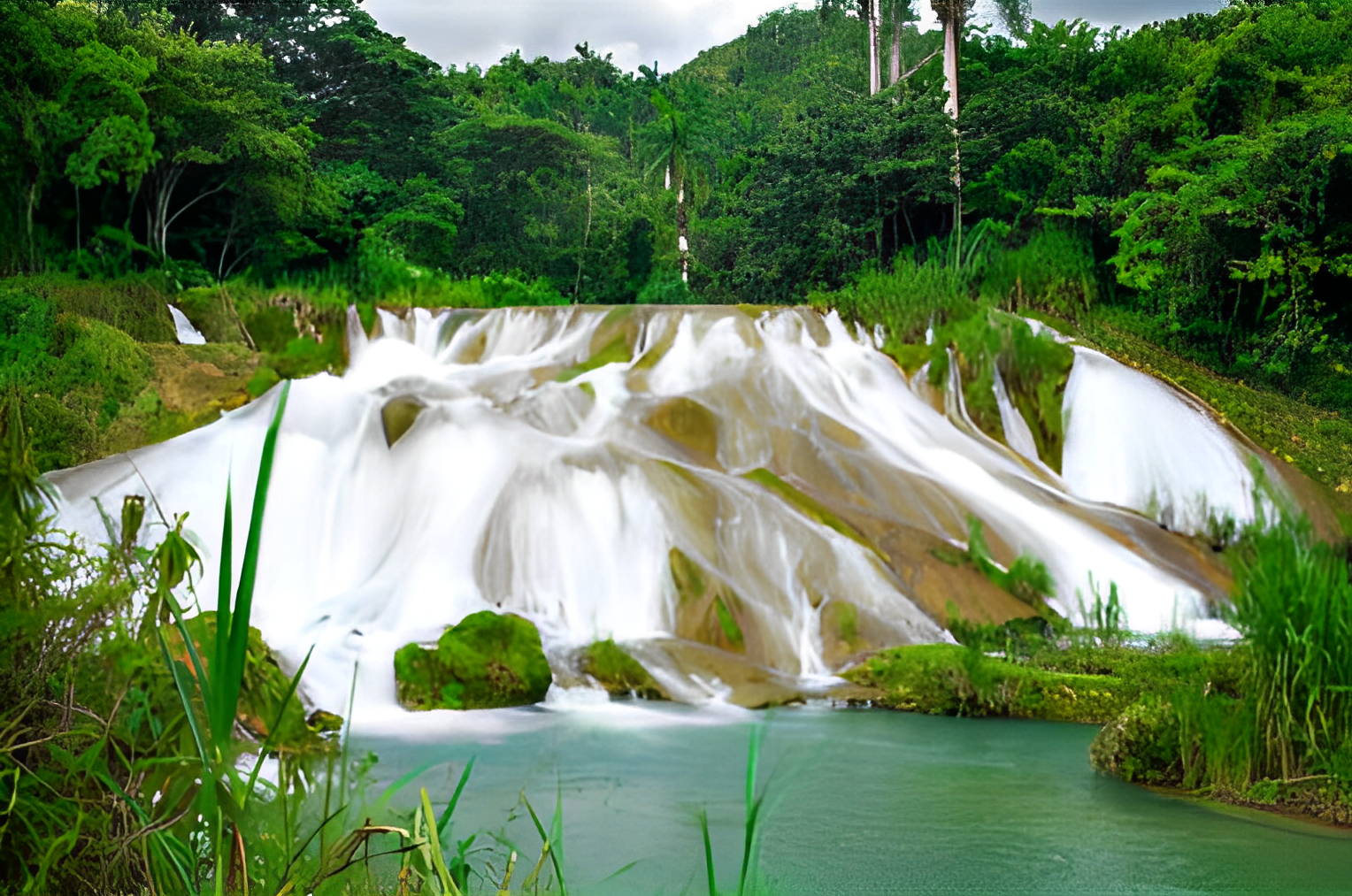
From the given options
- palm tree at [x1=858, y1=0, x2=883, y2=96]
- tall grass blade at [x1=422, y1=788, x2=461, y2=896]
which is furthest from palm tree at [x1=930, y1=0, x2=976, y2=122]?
tall grass blade at [x1=422, y1=788, x2=461, y2=896]

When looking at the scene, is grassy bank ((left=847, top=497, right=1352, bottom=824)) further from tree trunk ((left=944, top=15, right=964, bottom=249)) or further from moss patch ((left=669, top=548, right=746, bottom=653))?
tree trunk ((left=944, top=15, right=964, bottom=249))

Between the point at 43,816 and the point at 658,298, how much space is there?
77.2 feet

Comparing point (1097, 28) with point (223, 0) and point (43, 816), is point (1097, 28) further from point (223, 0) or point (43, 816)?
point (43, 816)

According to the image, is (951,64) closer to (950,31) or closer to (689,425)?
(950,31)

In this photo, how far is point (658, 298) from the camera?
25.4 m

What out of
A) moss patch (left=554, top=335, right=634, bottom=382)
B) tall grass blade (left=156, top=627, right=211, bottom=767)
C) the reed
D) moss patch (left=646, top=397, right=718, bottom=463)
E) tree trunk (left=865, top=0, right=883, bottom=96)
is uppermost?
tree trunk (left=865, top=0, right=883, bottom=96)

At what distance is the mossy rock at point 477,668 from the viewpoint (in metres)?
7.27

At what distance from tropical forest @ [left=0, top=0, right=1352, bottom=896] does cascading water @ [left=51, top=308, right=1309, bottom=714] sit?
50mm

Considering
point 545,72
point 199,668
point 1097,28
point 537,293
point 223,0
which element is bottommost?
point 199,668

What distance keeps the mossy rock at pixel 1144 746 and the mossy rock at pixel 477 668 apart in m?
3.28

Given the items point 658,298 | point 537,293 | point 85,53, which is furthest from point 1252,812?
point 658,298

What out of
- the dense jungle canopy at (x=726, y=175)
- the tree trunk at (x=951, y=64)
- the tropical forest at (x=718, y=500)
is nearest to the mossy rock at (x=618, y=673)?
the tropical forest at (x=718, y=500)

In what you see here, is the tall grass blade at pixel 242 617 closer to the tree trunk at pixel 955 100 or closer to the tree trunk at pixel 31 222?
the tree trunk at pixel 31 222

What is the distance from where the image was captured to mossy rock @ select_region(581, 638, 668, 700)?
299 inches
